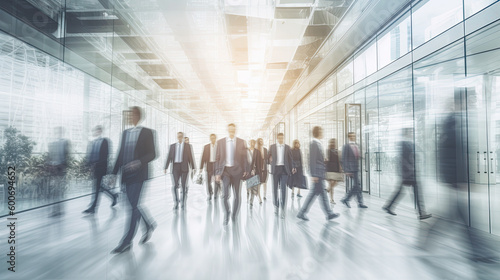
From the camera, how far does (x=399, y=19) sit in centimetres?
664

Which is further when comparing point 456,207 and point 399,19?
point 399,19

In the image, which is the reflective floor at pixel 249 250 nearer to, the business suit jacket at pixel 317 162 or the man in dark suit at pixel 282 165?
the man in dark suit at pixel 282 165

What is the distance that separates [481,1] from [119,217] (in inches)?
311

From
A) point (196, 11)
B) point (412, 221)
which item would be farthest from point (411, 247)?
point (196, 11)

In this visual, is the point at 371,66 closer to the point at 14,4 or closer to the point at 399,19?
the point at 399,19

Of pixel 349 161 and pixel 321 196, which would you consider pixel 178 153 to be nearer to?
pixel 321 196

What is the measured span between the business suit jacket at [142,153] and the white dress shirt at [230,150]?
1.47 metres

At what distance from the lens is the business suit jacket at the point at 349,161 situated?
604 cm

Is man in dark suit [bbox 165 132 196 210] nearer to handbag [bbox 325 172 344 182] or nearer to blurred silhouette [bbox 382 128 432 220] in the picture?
handbag [bbox 325 172 344 182]

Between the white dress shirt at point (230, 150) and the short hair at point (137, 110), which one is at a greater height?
the short hair at point (137, 110)

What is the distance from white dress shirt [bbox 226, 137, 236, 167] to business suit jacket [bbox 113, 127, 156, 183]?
4.83 ft

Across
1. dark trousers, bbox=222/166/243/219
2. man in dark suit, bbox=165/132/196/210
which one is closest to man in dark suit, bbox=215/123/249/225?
dark trousers, bbox=222/166/243/219

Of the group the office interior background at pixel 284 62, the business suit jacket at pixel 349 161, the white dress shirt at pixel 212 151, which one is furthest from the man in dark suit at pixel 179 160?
the business suit jacket at pixel 349 161

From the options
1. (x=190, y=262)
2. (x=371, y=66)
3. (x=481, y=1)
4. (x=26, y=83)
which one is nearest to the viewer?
(x=190, y=262)
